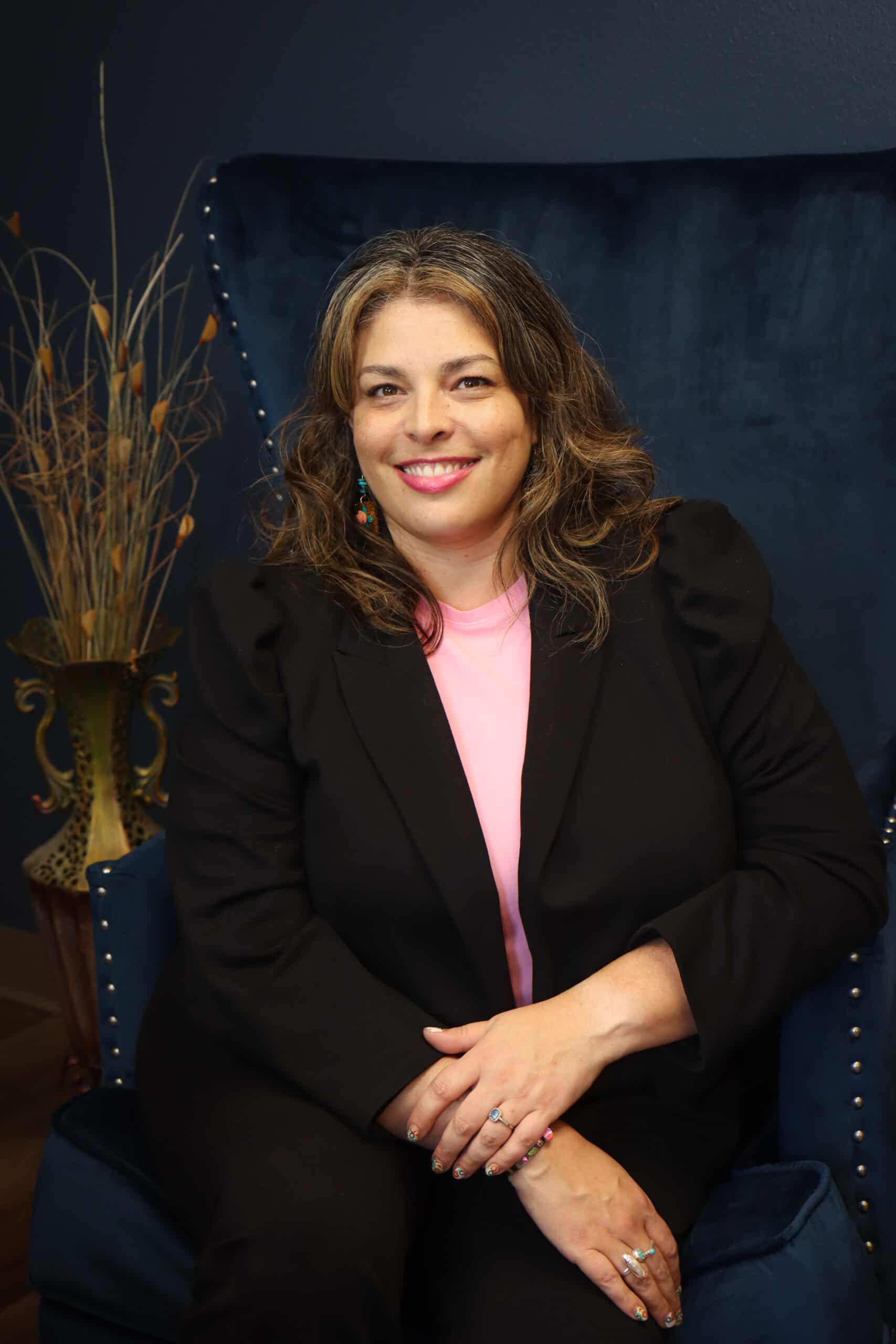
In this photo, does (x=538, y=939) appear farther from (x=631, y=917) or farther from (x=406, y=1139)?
(x=406, y=1139)

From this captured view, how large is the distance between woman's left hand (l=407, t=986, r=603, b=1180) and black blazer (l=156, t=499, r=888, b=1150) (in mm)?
49

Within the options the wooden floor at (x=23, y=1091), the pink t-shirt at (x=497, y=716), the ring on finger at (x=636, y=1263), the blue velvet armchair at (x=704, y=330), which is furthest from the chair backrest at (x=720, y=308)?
the wooden floor at (x=23, y=1091)

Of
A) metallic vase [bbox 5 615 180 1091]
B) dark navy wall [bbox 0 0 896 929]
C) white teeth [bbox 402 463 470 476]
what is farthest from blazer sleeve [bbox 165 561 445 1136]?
dark navy wall [bbox 0 0 896 929]

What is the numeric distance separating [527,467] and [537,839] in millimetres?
457

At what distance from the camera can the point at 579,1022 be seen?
1.24 m

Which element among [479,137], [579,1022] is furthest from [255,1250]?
[479,137]

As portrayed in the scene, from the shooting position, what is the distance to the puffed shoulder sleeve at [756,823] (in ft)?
4.04

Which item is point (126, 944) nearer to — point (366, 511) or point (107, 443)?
point (366, 511)

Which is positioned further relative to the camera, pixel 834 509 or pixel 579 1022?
pixel 834 509

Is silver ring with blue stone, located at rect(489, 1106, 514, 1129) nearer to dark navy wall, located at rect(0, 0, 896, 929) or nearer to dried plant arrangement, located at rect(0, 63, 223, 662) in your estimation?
dried plant arrangement, located at rect(0, 63, 223, 662)

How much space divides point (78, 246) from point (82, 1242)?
6.49 ft

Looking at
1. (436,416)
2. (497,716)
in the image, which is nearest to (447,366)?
(436,416)

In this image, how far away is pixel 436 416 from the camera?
1.38 m

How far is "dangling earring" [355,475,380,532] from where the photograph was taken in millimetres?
1555
